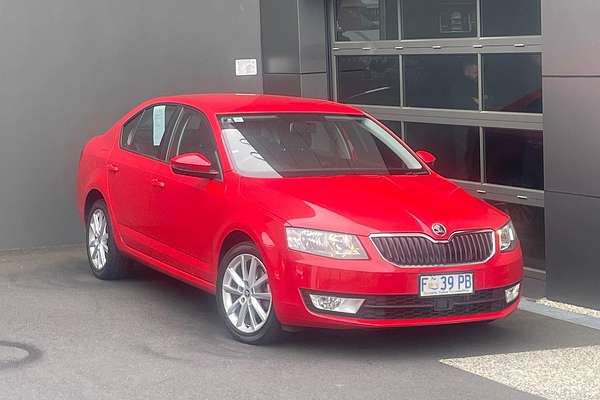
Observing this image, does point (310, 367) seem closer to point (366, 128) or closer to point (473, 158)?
point (366, 128)

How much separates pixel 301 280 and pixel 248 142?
5.19 ft

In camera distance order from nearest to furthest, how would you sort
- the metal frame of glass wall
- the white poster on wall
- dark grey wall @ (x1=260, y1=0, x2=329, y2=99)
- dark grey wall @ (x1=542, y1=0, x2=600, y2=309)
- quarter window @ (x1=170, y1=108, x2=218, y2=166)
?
quarter window @ (x1=170, y1=108, x2=218, y2=166)
dark grey wall @ (x1=542, y1=0, x2=600, y2=309)
the metal frame of glass wall
dark grey wall @ (x1=260, y1=0, x2=329, y2=99)
the white poster on wall

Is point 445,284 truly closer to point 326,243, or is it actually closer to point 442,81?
point 326,243

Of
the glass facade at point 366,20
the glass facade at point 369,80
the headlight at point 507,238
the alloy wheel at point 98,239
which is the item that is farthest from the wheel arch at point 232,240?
the glass facade at point 366,20

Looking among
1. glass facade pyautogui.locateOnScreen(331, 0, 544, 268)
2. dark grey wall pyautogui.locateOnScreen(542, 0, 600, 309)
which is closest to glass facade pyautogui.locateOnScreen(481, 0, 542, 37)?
glass facade pyautogui.locateOnScreen(331, 0, 544, 268)

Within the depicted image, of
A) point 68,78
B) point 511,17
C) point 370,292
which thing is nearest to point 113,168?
point 68,78

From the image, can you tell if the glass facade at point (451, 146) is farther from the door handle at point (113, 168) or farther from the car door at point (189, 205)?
the door handle at point (113, 168)

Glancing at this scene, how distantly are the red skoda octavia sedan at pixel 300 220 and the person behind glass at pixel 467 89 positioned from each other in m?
1.60

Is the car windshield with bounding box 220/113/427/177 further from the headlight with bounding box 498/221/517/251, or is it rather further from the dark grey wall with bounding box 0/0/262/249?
the dark grey wall with bounding box 0/0/262/249

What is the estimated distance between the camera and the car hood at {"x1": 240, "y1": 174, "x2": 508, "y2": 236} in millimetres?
7590

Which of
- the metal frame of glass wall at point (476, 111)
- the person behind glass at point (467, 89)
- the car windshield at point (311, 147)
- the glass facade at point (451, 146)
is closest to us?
the car windshield at point (311, 147)

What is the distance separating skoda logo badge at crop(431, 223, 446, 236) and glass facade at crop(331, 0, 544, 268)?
8.23ft

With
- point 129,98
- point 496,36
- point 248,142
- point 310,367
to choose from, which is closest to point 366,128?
point 248,142

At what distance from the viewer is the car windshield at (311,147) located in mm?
8531
